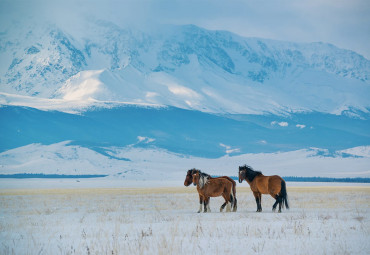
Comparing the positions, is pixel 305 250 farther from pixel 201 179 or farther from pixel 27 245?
pixel 201 179

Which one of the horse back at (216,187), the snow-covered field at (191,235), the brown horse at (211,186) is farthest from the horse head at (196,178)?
the snow-covered field at (191,235)

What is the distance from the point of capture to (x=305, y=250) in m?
12.6

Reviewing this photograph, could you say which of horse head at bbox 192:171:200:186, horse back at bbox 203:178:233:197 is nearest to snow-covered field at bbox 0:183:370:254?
horse back at bbox 203:178:233:197

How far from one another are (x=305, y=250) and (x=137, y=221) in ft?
25.9

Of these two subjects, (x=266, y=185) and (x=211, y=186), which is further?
(x=211, y=186)

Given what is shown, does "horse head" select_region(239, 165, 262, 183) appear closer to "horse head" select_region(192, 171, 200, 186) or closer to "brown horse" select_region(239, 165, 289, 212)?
"brown horse" select_region(239, 165, 289, 212)

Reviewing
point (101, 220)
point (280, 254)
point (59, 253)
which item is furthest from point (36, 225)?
point (280, 254)

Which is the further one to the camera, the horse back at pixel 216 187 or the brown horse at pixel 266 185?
the horse back at pixel 216 187

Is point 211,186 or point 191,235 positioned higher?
point 211,186

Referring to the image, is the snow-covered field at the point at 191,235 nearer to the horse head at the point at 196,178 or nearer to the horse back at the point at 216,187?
the horse back at the point at 216,187

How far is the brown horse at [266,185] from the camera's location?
2159 centimetres

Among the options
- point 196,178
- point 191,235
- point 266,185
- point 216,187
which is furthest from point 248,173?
point 191,235

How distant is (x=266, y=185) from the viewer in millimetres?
21672

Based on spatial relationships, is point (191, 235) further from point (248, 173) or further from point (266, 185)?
point (248, 173)
